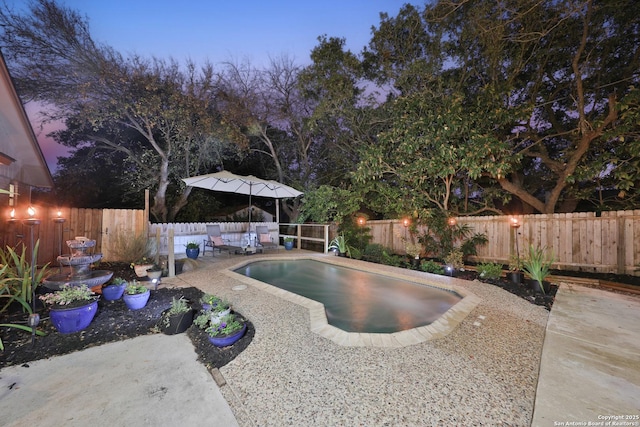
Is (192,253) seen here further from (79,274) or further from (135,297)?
(135,297)

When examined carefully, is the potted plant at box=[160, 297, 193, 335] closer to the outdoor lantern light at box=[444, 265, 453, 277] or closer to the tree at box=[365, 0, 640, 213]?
the outdoor lantern light at box=[444, 265, 453, 277]

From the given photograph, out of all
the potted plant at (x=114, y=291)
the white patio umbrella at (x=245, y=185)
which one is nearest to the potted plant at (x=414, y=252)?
the white patio umbrella at (x=245, y=185)

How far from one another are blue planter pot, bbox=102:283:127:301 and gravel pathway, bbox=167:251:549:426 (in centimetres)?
254

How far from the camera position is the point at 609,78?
670 cm

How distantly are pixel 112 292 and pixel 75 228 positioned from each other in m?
3.26

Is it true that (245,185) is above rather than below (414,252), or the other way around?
above

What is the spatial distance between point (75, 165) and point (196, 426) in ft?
49.2

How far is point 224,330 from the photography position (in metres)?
2.81

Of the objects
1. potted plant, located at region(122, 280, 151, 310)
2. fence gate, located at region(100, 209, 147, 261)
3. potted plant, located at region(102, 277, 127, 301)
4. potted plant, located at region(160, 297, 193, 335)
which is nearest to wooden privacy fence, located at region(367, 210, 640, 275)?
potted plant, located at region(160, 297, 193, 335)

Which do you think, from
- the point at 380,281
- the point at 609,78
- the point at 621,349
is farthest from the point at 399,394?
the point at 609,78

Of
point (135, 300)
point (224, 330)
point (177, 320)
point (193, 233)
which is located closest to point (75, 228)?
point (193, 233)

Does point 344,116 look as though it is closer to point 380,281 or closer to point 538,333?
point 380,281

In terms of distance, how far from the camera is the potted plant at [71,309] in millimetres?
2928

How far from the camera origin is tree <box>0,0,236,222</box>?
7324 millimetres
